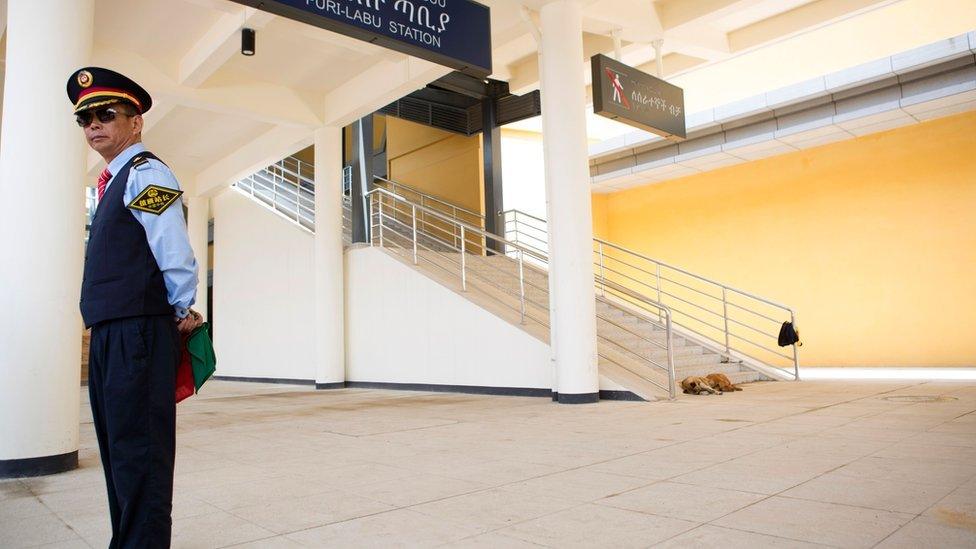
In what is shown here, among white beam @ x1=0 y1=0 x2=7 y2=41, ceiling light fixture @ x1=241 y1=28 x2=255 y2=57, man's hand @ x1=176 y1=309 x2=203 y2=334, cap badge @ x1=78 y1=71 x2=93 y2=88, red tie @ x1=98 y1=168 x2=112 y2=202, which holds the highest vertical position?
white beam @ x1=0 y1=0 x2=7 y2=41

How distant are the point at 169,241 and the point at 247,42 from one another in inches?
227

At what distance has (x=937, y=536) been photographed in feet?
6.91

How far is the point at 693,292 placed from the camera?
13.8m

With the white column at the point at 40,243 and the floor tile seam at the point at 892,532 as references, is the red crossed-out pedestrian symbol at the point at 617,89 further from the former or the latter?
the floor tile seam at the point at 892,532

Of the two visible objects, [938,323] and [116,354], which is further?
[938,323]

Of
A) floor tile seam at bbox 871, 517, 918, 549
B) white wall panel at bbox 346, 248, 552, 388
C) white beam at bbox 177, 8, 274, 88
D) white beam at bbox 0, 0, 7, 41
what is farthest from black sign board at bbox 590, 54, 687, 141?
white beam at bbox 0, 0, 7, 41

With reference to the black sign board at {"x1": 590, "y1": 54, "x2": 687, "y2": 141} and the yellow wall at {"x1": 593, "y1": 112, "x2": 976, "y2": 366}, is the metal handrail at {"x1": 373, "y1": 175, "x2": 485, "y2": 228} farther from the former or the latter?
the black sign board at {"x1": 590, "y1": 54, "x2": 687, "y2": 141}

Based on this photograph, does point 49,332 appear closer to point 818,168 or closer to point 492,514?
point 492,514

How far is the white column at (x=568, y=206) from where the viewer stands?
6555 mm

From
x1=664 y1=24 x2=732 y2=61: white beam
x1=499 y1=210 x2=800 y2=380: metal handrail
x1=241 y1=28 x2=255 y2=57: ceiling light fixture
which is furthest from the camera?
x1=499 y1=210 x2=800 y2=380: metal handrail

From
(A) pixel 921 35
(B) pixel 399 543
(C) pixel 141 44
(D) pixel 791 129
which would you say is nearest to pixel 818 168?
(D) pixel 791 129

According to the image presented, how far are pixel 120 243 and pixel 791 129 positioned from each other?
11.2m

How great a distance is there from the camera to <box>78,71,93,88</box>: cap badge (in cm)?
197

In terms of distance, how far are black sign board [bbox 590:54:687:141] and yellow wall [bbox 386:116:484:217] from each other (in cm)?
602
